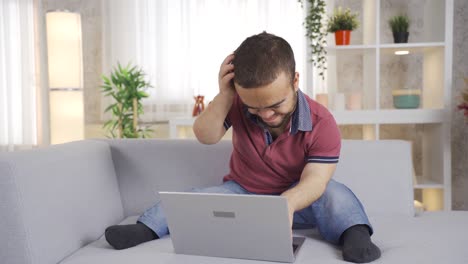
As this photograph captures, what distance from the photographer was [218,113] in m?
1.59

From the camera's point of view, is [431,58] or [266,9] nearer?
[431,58]

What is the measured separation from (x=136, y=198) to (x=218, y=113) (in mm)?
521

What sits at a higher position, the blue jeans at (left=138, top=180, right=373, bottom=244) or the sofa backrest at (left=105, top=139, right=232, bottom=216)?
the sofa backrest at (left=105, top=139, right=232, bottom=216)

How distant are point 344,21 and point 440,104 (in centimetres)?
78

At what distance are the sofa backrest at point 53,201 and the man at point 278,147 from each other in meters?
0.13

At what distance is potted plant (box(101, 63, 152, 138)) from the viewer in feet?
12.4

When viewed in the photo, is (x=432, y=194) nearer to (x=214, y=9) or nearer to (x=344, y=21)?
(x=344, y=21)

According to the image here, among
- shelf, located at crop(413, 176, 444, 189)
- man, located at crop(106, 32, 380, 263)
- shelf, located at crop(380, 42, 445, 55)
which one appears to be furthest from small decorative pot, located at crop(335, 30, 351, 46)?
man, located at crop(106, 32, 380, 263)

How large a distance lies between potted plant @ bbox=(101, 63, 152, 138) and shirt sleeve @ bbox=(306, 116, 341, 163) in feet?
7.94

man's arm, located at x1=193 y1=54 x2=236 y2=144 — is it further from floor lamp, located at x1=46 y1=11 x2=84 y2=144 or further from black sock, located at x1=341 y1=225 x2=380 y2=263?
floor lamp, located at x1=46 y1=11 x2=84 y2=144

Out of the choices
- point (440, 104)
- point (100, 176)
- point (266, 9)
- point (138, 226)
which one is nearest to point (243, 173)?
point (138, 226)

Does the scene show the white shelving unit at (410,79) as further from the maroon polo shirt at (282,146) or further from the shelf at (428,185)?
the maroon polo shirt at (282,146)

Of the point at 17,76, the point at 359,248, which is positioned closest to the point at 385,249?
the point at 359,248

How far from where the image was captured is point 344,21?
3268mm
